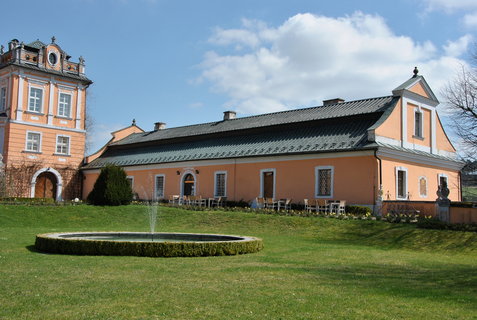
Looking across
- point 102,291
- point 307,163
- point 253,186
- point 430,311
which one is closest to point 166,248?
point 102,291

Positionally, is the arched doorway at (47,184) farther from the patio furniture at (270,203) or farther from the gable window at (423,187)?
the gable window at (423,187)

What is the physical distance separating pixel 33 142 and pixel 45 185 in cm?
344

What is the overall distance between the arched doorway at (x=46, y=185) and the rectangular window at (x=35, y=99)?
4767 millimetres

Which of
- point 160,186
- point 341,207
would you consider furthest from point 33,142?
point 341,207

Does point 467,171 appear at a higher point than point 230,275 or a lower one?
higher

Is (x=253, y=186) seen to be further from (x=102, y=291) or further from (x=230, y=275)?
(x=102, y=291)

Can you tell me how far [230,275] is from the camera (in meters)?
9.11

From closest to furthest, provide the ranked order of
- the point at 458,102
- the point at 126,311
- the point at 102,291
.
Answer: the point at 126,311, the point at 102,291, the point at 458,102

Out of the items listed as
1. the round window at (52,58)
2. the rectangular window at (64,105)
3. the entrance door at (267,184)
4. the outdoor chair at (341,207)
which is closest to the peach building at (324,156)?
the entrance door at (267,184)

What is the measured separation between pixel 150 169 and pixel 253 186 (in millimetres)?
9961

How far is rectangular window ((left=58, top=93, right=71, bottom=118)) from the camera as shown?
36156 mm

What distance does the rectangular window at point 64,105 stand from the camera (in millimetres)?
36156

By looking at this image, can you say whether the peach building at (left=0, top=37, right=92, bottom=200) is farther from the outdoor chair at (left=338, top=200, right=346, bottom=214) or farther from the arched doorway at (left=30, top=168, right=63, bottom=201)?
the outdoor chair at (left=338, top=200, right=346, bottom=214)

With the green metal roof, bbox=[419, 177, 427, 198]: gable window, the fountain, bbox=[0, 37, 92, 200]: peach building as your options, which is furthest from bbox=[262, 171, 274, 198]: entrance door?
bbox=[0, 37, 92, 200]: peach building
